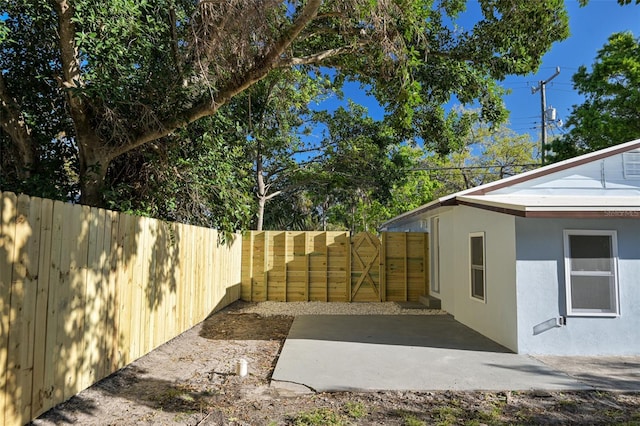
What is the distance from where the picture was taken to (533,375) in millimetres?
5227

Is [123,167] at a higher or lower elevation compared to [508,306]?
higher

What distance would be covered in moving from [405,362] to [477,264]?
3.08m

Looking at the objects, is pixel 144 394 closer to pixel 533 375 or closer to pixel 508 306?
pixel 533 375

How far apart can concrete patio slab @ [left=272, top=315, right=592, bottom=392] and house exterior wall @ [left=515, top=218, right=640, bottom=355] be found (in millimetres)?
572

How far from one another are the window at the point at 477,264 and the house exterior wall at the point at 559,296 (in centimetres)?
124

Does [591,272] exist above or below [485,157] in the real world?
below

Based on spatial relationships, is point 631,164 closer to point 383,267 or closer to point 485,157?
point 383,267

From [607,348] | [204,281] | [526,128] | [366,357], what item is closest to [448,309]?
[607,348]

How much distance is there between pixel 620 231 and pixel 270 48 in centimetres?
601

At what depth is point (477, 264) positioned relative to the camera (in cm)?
802

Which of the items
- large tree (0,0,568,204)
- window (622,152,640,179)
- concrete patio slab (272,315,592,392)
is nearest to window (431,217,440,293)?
concrete patio slab (272,315,592,392)

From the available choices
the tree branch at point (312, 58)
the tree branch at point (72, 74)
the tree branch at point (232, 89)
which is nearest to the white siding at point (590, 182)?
the tree branch at point (312, 58)

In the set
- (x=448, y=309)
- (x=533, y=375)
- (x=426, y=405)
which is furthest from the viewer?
(x=448, y=309)

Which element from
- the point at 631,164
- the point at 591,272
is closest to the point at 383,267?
the point at 591,272
